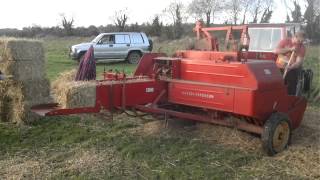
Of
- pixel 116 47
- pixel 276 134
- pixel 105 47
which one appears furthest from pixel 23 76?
pixel 116 47

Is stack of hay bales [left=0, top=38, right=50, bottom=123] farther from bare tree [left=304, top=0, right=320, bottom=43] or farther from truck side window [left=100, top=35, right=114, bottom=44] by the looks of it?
bare tree [left=304, top=0, right=320, bottom=43]

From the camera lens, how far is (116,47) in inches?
938

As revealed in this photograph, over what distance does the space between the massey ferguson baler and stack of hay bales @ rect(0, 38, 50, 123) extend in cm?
110

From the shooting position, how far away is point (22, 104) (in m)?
8.16

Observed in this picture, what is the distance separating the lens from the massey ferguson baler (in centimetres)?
652

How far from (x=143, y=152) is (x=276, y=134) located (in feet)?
6.27

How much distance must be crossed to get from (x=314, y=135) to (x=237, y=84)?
6.31ft

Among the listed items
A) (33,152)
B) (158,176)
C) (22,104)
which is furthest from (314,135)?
(22,104)

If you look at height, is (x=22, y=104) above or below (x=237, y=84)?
below

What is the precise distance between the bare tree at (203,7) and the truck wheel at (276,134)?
3567 centimetres

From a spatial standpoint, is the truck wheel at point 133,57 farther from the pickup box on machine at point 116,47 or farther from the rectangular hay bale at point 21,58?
the rectangular hay bale at point 21,58

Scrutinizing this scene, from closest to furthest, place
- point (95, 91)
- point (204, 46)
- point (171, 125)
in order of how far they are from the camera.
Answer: point (95, 91)
point (171, 125)
point (204, 46)

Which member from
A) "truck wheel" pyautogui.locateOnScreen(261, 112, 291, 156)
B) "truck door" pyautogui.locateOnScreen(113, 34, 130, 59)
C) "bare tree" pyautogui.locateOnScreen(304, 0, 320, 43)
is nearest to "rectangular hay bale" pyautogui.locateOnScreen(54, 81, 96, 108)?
"truck wheel" pyautogui.locateOnScreen(261, 112, 291, 156)

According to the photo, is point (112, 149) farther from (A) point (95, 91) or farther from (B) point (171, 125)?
(B) point (171, 125)
